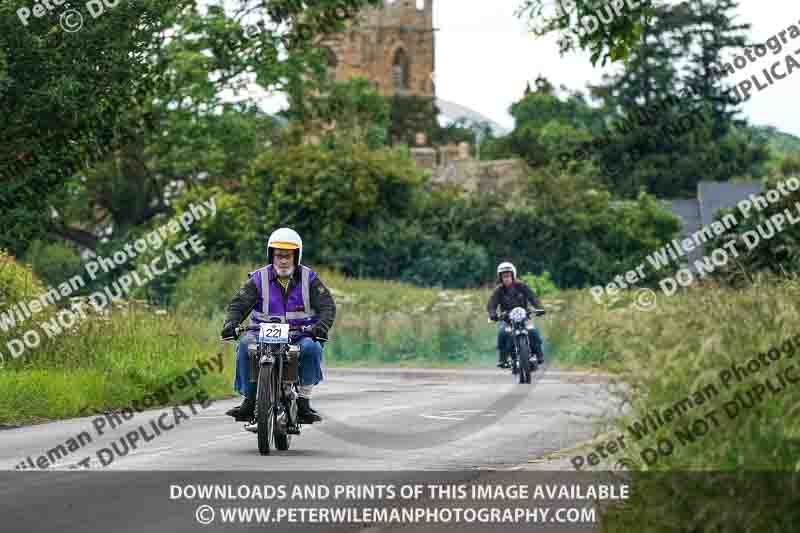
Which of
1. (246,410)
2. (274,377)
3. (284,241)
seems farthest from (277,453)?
(284,241)

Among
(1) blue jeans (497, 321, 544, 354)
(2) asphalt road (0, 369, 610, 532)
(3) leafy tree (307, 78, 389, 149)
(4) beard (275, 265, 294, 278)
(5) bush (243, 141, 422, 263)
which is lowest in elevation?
(2) asphalt road (0, 369, 610, 532)

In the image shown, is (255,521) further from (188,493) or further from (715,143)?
(715,143)

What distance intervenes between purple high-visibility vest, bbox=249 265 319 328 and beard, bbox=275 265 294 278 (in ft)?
0.31

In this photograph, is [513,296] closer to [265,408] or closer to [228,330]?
[228,330]

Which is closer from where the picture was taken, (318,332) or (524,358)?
(318,332)

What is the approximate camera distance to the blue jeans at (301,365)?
15070 millimetres

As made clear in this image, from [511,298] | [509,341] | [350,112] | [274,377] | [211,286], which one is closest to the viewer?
[274,377]

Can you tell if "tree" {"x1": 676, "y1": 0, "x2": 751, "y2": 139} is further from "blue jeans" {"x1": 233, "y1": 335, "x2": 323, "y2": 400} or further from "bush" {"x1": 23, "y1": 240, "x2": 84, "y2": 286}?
"blue jeans" {"x1": 233, "y1": 335, "x2": 323, "y2": 400}

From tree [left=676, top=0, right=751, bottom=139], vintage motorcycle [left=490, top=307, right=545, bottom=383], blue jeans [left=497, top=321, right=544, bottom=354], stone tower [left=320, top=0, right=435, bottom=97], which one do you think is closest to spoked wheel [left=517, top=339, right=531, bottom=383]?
vintage motorcycle [left=490, top=307, right=545, bottom=383]

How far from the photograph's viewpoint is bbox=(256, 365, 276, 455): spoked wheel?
14.8m

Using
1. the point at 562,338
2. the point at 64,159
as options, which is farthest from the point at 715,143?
the point at 64,159

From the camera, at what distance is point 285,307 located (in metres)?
15.3

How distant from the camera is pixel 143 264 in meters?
49.4

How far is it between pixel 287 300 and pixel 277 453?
1378 millimetres
